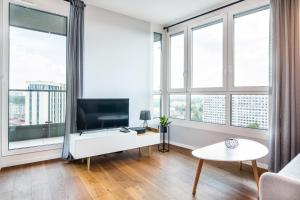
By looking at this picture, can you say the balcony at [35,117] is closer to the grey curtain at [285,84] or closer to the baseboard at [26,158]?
the baseboard at [26,158]

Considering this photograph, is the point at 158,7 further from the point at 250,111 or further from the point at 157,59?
the point at 250,111

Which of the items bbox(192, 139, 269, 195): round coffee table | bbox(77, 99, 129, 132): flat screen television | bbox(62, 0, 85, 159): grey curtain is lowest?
bbox(192, 139, 269, 195): round coffee table

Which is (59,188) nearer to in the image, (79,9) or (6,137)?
(6,137)

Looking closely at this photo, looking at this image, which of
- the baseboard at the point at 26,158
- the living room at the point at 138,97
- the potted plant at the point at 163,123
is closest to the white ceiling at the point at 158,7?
the living room at the point at 138,97

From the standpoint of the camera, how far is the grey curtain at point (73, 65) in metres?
3.07

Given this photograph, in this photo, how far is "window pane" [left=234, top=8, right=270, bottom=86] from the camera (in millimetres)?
2854

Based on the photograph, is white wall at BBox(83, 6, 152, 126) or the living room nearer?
the living room

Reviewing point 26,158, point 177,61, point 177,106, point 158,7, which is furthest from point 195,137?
point 26,158

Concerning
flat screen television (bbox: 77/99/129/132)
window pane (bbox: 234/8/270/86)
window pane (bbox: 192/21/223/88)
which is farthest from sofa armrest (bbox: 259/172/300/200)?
flat screen television (bbox: 77/99/129/132)

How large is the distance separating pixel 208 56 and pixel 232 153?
2134 millimetres

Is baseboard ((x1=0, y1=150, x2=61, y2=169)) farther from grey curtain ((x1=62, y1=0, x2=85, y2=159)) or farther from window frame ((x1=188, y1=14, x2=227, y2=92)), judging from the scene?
window frame ((x1=188, y1=14, x2=227, y2=92))

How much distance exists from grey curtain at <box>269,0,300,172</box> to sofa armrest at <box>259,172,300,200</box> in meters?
1.58

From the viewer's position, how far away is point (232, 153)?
207 cm

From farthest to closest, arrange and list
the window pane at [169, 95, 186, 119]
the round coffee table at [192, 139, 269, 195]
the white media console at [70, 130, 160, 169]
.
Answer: the window pane at [169, 95, 186, 119]
the white media console at [70, 130, 160, 169]
the round coffee table at [192, 139, 269, 195]
